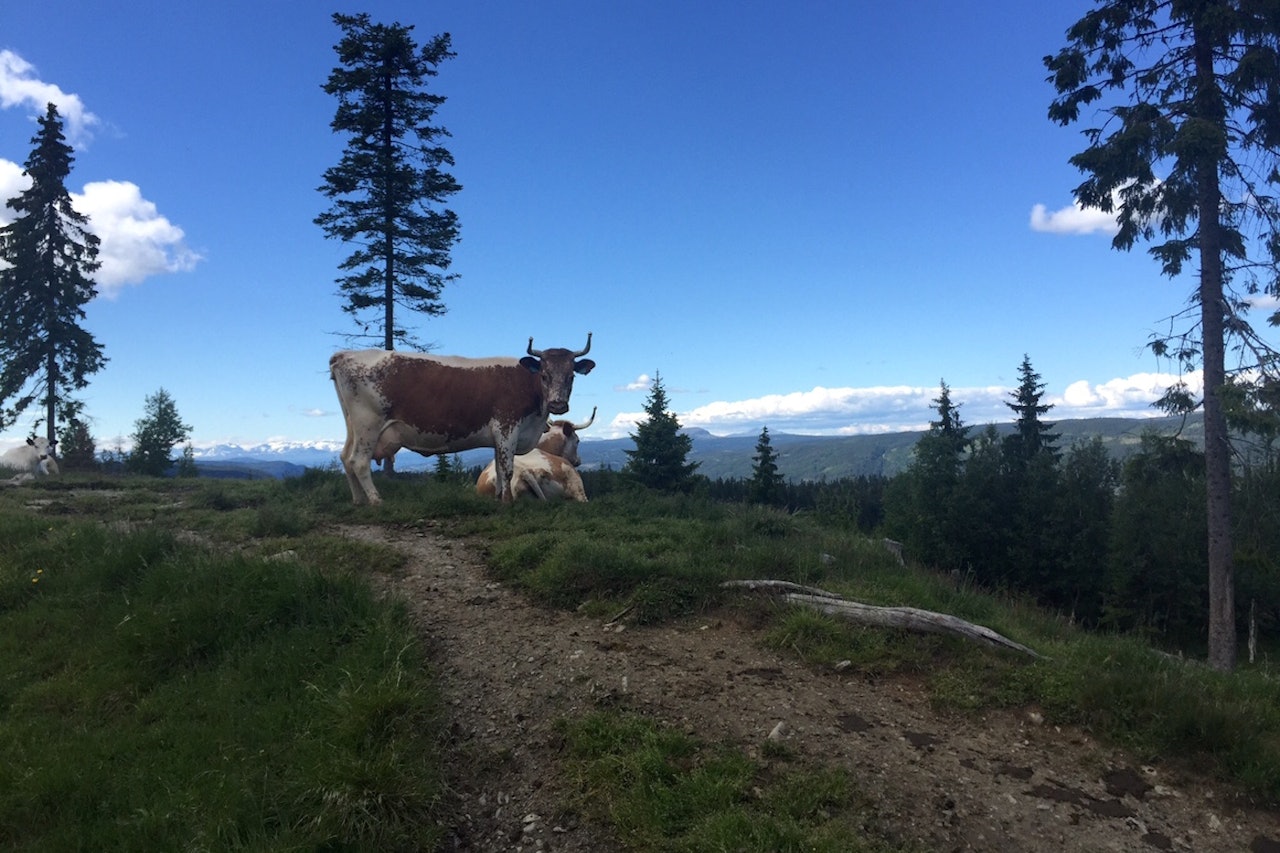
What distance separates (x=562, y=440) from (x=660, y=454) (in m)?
16.0

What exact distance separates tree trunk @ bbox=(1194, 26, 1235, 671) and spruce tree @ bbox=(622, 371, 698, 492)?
62.7 feet

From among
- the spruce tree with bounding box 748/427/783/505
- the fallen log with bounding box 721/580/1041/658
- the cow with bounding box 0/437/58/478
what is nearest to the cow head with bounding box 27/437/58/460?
the cow with bounding box 0/437/58/478

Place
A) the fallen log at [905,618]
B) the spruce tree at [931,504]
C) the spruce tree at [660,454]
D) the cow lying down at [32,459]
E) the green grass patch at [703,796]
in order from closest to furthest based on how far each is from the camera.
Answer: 1. the green grass patch at [703,796]
2. the fallen log at [905,618]
3. the cow lying down at [32,459]
4. the spruce tree at [660,454]
5. the spruce tree at [931,504]

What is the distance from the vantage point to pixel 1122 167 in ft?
50.5

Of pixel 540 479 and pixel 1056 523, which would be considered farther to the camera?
pixel 1056 523

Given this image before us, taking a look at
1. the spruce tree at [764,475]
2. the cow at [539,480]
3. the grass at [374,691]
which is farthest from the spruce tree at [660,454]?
the grass at [374,691]

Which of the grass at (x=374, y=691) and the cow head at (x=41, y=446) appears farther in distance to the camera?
the cow head at (x=41, y=446)

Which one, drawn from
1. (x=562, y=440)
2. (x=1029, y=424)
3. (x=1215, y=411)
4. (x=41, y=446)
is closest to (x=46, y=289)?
(x=41, y=446)

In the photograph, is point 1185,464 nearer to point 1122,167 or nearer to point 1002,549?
point 1122,167

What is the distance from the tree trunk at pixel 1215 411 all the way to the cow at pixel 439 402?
13228 mm

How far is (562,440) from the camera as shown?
1603 centimetres

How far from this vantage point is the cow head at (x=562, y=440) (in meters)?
15.9

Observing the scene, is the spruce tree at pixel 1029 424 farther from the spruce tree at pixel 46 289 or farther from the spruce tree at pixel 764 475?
the spruce tree at pixel 46 289

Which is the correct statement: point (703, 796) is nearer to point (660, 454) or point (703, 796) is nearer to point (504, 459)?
point (504, 459)
